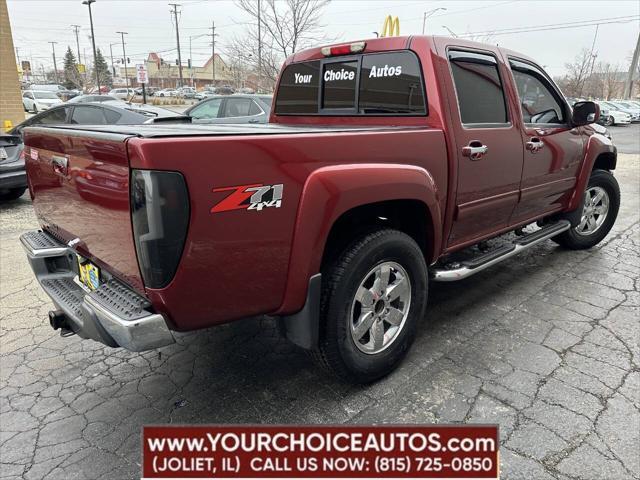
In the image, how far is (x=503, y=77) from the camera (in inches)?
138

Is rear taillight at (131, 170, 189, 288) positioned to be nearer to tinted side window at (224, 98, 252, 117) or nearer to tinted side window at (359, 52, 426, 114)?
tinted side window at (359, 52, 426, 114)

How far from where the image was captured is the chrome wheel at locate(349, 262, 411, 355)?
265cm

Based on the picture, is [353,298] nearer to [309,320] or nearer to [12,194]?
[309,320]

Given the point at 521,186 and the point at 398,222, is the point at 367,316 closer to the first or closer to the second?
the point at 398,222

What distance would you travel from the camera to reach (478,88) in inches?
129

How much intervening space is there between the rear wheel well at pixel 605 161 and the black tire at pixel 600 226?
0.07m

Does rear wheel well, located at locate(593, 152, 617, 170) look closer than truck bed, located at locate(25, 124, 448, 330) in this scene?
No

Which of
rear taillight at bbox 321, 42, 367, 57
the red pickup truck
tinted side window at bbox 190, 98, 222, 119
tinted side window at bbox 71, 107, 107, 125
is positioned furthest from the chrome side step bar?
tinted side window at bbox 190, 98, 222, 119

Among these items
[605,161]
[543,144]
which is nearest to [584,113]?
[543,144]

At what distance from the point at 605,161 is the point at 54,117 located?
8.79m

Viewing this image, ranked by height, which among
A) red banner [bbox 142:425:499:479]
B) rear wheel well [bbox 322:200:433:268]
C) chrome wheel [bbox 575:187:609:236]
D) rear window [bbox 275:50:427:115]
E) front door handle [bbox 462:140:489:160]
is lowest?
red banner [bbox 142:425:499:479]

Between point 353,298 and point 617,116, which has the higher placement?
point 353,298

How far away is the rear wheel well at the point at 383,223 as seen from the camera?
258 centimetres

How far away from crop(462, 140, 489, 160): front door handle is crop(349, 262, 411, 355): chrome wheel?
2.89ft
